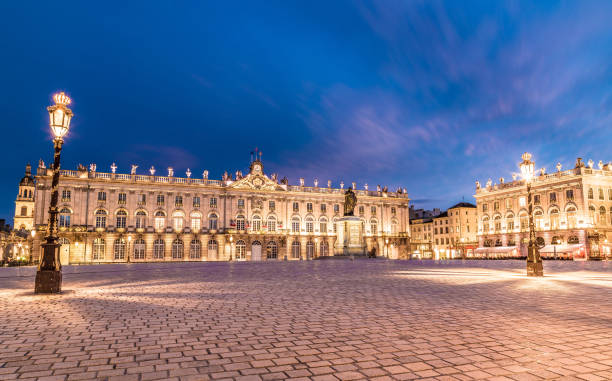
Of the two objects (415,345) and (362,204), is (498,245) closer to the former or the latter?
(362,204)

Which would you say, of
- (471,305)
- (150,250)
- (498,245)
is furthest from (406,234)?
(471,305)

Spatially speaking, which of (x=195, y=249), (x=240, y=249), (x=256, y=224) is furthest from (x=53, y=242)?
(x=256, y=224)

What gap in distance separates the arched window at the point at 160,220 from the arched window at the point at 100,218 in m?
6.72

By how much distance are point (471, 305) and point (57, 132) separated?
1202cm

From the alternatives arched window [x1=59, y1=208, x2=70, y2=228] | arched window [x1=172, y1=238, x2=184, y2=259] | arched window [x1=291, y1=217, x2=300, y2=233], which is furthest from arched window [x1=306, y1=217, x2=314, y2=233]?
arched window [x1=59, y1=208, x2=70, y2=228]

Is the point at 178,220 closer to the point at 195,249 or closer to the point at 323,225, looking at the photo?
the point at 195,249

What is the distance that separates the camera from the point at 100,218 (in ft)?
184

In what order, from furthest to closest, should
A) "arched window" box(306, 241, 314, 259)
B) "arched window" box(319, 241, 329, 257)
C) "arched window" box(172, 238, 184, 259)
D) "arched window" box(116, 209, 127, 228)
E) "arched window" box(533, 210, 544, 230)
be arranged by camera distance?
"arched window" box(319, 241, 329, 257)
"arched window" box(306, 241, 314, 259)
"arched window" box(533, 210, 544, 230)
"arched window" box(172, 238, 184, 259)
"arched window" box(116, 209, 127, 228)

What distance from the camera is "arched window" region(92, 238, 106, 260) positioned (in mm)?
54500

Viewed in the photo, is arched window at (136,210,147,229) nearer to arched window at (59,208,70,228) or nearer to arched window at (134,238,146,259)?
arched window at (134,238,146,259)

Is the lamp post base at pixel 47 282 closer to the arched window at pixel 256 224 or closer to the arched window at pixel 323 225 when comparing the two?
the arched window at pixel 256 224

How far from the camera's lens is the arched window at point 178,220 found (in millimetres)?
Result: 59531

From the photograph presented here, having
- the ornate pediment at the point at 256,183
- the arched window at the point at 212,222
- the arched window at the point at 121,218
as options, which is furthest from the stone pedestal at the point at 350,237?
the arched window at the point at 121,218

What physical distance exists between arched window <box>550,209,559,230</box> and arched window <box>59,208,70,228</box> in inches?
2685
